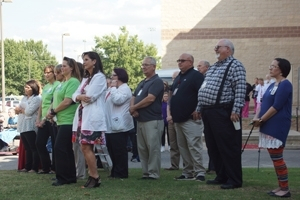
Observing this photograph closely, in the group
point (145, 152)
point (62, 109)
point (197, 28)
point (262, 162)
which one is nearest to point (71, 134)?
point (62, 109)

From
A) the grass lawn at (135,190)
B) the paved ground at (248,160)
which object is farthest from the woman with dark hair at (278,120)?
the paved ground at (248,160)

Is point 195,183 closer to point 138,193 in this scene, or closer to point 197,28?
point 138,193

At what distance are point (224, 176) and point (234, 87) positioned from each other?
1406mm

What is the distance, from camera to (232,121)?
28.1 ft

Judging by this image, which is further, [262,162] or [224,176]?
[262,162]

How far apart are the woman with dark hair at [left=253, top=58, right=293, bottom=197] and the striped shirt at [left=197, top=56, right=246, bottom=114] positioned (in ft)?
1.17

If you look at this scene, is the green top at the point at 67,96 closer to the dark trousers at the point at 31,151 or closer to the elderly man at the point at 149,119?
the elderly man at the point at 149,119

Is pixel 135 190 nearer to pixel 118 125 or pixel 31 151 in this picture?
pixel 118 125

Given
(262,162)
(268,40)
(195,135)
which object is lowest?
(262,162)

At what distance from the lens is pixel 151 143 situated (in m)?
10.1

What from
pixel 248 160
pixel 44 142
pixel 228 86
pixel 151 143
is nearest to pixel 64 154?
pixel 151 143

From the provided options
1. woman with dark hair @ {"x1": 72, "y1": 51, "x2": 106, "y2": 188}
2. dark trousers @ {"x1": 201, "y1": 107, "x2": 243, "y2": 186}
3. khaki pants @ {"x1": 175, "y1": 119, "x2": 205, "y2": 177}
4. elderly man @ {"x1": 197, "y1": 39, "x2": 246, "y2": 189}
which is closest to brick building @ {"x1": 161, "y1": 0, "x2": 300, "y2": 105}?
khaki pants @ {"x1": 175, "y1": 119, "x2": 205, "y2": 177}

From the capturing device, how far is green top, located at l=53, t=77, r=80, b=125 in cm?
940

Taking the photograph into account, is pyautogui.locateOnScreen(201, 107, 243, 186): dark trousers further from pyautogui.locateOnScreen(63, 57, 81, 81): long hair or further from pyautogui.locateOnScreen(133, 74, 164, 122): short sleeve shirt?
pyautogui.locateOnScreen(63, 57, 81, 81): long hair
